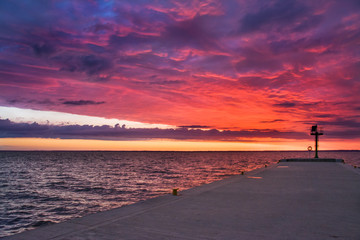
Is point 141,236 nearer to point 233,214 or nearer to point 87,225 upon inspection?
point 87,225

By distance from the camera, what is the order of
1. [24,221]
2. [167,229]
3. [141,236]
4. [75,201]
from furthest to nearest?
[75,201] < [24,221] < [167,229] < [141,236]

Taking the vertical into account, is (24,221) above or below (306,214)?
below

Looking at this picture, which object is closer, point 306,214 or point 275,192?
point 306,214

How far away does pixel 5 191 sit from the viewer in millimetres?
35031

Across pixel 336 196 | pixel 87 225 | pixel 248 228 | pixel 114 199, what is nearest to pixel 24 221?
pixel 114 199

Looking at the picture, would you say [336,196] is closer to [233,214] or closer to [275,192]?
[275,192]

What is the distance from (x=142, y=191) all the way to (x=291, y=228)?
26863mm

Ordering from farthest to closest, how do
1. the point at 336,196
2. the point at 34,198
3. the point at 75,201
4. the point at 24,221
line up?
the point at 34,198, the point at 75,201, the point at 24,221, the point at 336,196

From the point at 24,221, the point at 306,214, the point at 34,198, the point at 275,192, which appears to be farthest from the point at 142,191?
the point at 306,214

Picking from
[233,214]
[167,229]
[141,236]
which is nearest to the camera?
[141,236]

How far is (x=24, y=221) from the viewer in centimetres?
1953

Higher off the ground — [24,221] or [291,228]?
[291,228]

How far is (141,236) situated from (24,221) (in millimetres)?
16286

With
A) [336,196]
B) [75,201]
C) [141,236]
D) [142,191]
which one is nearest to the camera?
[141,236]
